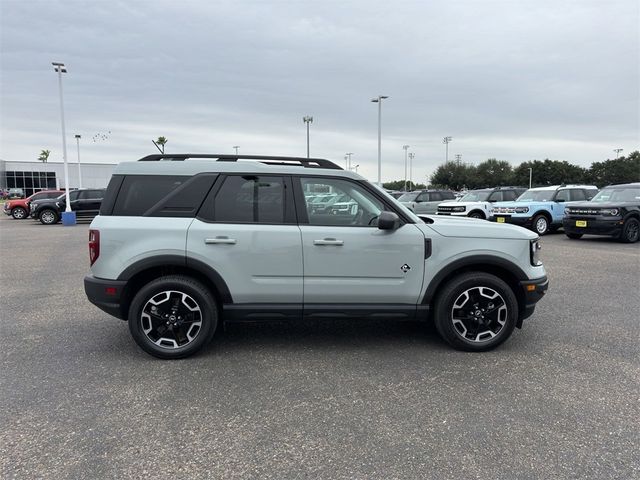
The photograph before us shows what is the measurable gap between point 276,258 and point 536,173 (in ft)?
307

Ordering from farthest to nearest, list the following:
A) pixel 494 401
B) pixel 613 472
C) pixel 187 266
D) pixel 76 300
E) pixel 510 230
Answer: pixel 76 300
pixel 510 230
pixel 187 266
pixel 494 401
pixel 613 472

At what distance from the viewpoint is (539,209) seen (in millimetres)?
16516

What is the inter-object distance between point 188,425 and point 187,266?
1546mm

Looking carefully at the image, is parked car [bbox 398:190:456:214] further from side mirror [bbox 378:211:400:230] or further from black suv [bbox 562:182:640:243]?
side mirror [bbox 378:211:400:230]

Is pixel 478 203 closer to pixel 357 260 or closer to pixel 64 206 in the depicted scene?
pixel 357 260

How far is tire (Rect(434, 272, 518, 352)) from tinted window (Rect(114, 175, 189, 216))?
2.80m

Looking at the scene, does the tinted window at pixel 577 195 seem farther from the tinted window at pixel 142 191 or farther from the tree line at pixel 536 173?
the tree line at pixel 536 173

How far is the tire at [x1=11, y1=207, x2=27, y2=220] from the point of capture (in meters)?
29.7

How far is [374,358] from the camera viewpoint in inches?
175

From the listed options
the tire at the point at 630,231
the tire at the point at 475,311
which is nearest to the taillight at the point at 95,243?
the tire at the point at 475,311

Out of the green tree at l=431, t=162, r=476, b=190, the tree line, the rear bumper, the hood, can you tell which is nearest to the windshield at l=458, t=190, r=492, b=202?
the hood

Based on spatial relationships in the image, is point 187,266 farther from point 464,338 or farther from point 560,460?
point 560,460

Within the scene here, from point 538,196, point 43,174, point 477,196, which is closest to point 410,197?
point 477,196

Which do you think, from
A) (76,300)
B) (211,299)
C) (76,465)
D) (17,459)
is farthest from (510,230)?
(76,300)
